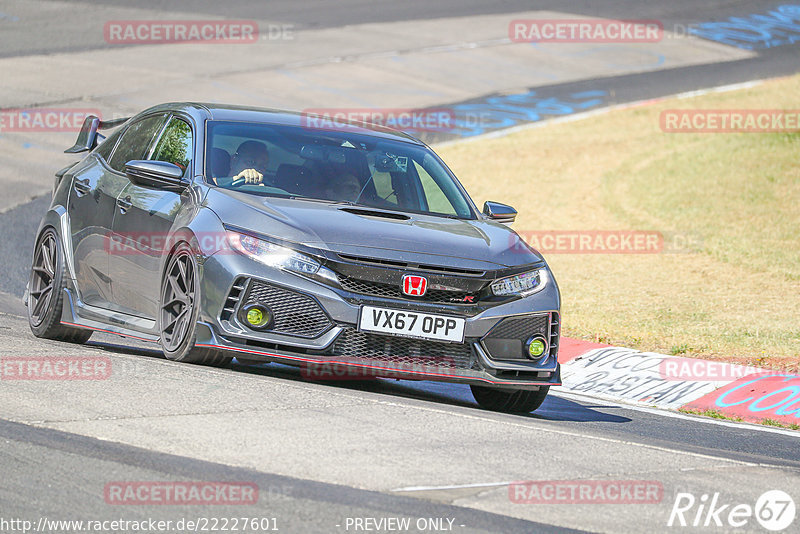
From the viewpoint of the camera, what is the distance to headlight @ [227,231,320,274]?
704 cm

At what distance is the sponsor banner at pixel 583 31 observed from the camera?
108ft

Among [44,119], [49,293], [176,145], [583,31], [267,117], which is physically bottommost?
[44,119]

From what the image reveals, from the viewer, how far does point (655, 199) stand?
19.7 m

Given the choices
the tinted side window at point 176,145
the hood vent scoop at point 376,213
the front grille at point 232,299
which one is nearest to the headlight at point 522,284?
the hood vent scoop at point 376,213

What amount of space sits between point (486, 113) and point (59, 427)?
2016cm

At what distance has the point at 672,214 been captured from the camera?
61.2ft

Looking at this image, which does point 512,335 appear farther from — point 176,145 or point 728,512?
point 176,145

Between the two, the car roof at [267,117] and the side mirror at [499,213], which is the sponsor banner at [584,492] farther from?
the car roof at [267,117]

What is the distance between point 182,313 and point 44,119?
14769mm

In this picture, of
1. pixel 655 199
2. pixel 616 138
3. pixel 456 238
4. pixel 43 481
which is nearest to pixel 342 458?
pixel 43 481

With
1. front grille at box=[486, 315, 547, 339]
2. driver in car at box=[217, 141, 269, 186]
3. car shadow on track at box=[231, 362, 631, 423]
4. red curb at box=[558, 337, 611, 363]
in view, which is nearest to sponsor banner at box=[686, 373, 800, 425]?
car shadow on track at box=[231, 362, 631, 423]

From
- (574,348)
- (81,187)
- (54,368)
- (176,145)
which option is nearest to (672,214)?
(574,348)

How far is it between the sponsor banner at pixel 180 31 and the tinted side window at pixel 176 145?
66.7 ft

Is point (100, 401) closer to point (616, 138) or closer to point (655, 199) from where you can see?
point (655, 199)
